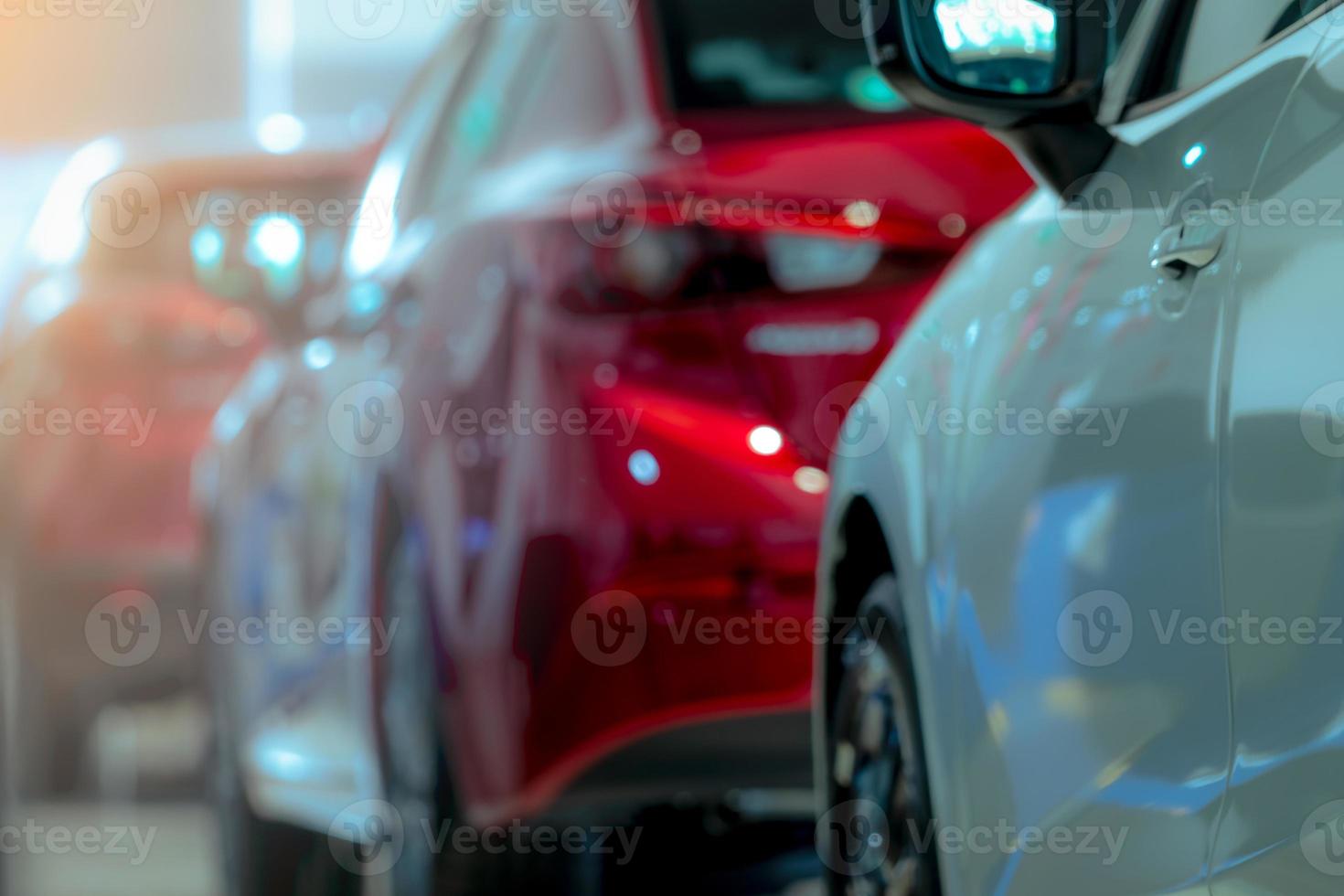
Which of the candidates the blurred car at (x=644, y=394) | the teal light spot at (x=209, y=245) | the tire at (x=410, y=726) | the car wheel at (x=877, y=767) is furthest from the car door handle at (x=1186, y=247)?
the teal light spot at (x=209, y=245)

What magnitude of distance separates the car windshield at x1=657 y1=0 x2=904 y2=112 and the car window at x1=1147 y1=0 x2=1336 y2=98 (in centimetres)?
119

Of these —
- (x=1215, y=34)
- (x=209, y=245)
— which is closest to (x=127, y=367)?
(x=209, y=245)

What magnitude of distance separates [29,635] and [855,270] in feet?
9.52

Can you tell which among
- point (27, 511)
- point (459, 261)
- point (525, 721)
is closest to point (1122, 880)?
point (525, 721)

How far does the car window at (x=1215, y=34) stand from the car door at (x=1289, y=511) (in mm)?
108

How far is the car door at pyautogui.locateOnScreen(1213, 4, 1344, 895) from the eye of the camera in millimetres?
1085

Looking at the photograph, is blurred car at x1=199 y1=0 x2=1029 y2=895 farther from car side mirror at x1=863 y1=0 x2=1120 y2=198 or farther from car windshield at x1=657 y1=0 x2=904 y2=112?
car side mirror at x1=863 y1=0 x2=1120 y2=198

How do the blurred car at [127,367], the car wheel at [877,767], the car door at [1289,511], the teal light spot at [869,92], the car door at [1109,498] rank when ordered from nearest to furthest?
the car door at [1289,511] < the car door at [1109,498] < the car wheel at [877,767] < the teal light spot at [869,92] < the blurred car at [127,367]

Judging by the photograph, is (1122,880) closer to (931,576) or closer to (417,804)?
(931,576)

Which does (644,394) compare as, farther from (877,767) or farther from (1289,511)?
(1289,511)

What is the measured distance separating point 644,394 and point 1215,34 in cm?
128

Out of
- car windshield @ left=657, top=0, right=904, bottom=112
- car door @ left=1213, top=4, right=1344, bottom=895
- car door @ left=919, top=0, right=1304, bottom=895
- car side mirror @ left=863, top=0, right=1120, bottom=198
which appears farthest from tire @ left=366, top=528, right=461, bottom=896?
car door @ left=1213, top=4, right=1344, bottom=895

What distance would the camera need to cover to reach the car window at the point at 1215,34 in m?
1.35

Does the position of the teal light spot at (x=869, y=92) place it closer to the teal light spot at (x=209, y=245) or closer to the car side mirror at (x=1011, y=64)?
the car side mirror at (x=1011, y=64)
